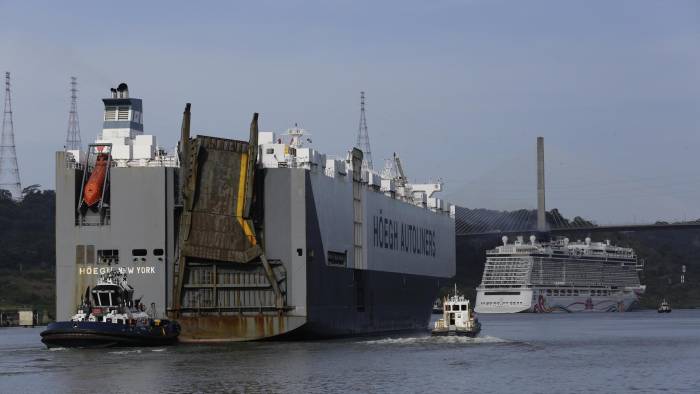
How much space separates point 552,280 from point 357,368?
107 m

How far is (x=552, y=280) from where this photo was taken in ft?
470

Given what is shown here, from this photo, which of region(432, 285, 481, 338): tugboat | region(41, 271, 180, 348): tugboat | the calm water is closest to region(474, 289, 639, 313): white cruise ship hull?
region(432, 285, 481, 338): tugboat

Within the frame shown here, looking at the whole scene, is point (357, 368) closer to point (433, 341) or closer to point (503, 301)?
point (433, 341)

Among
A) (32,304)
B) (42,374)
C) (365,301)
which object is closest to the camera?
(42,374)

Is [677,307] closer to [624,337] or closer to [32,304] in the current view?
[32,304]

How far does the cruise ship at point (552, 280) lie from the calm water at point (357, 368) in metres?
88.5

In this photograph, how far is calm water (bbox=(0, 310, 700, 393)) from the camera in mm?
34062


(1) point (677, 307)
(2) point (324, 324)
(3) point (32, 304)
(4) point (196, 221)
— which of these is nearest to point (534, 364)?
(2) point (324, 324)

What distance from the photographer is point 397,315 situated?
200 ft

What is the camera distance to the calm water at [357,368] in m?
34.1

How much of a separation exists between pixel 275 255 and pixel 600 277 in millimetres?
108844

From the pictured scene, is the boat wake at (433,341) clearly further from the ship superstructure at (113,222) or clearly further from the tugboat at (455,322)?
the ship superstructure at (113,222)

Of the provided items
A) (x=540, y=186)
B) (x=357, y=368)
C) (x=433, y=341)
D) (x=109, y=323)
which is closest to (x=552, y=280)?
(x=540, y=186)

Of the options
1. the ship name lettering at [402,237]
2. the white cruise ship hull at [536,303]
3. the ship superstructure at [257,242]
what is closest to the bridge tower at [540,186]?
the white cruise ship hull at [536,303]
